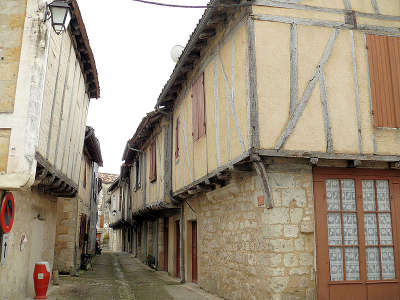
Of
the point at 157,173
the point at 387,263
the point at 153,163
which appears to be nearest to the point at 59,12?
the point at 387,263

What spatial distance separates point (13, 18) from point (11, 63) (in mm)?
701

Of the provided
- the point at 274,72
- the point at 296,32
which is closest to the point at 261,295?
the point at 274,72

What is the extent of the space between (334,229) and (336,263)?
51cm

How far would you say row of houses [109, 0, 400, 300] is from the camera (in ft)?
20.0

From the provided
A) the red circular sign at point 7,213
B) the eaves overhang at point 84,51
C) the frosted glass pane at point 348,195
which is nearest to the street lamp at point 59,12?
the eaves overhang at point 84,51

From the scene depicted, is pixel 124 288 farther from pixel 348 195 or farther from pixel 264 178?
pixel 348 195

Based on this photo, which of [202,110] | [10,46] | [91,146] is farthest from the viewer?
[91,146]

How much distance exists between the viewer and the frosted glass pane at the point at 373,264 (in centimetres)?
632

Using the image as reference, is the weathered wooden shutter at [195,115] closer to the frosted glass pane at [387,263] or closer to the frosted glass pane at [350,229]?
the frosted glass pane at [350,229]

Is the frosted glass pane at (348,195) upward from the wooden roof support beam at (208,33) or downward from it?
downward

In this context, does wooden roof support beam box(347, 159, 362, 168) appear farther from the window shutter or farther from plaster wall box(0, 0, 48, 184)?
plaster wall box(0, 0, 48, 184)

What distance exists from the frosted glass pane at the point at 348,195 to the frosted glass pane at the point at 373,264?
71cm

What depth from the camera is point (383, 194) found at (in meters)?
6.69

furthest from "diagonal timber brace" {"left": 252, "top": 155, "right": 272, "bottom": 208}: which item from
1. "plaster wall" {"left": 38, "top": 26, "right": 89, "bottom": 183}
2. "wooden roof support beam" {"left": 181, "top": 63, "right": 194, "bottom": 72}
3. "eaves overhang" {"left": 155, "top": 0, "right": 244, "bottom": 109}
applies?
"wooden roof support beam" {"left": 181, "top": 63, "right": 194, "bottom": 72}
